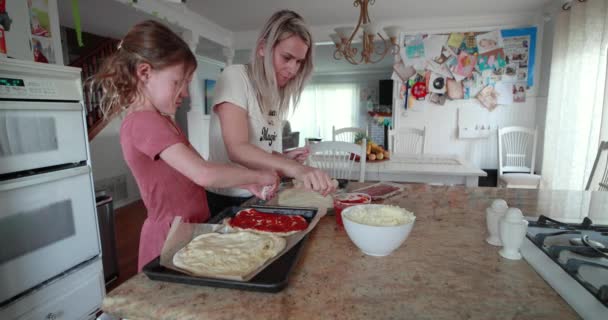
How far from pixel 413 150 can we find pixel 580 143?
1471 millimetres

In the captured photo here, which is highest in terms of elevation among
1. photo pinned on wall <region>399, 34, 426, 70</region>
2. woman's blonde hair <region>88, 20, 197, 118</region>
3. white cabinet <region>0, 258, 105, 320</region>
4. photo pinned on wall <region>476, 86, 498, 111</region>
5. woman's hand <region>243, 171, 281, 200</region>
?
photo pinned on wall <region>399, 34, 426, 70</region>

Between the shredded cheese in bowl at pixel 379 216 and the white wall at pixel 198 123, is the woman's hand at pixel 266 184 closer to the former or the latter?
the shredded cheese in bowl at pixel 379 216

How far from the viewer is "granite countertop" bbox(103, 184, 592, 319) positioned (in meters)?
0.51

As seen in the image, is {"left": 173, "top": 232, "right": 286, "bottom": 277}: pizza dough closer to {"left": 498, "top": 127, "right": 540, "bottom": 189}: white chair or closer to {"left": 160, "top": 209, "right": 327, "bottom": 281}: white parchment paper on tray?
{"left": 160, "top": 209, "right": 327, "bottom": 281}: white parchment paper on tray

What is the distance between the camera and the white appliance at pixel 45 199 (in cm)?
130

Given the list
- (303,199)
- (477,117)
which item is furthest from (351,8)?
(303,199)

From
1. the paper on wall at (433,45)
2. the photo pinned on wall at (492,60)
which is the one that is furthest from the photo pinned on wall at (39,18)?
the photo pinned on wall at (492,60)

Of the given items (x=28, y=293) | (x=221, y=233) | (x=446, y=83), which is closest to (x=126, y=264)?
(x=28, y=293)

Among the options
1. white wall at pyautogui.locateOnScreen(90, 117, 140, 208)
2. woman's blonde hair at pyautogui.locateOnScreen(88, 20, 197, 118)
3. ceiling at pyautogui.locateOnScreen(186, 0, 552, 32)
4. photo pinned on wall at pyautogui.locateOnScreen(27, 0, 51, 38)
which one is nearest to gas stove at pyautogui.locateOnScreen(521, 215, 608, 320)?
woman's blonde hair at pyautogui.locateOnScreen(88, 20, 197, 118)

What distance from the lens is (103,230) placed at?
6.43 feet

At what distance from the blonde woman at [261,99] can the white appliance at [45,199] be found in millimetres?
851

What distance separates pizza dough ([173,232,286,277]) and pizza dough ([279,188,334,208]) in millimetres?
328

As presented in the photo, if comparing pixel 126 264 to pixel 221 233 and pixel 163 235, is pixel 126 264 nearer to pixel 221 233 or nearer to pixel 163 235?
pixel 163 235

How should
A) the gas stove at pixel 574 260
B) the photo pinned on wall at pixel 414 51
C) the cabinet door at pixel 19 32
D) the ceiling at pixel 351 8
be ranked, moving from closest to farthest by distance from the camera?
the gas stove at pixel 574 260 < the cabinet door at pixel 19 32 < the ceiling at pixel 351 8 < the photo pinned on wall at pixel 414 51
